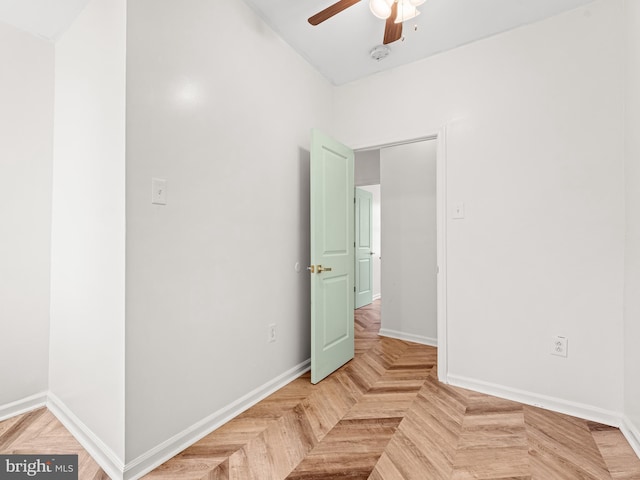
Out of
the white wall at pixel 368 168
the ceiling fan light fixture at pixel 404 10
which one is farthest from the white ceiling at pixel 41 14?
the white wall at pixel 368 168

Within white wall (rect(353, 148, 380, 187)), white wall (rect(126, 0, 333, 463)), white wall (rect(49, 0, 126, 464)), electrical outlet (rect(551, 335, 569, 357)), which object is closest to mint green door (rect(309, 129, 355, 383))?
Result: white wall (rect(126, 0, 333, 463))

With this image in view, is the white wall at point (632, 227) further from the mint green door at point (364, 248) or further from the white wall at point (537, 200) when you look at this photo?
the mint green door at point (364, 248)

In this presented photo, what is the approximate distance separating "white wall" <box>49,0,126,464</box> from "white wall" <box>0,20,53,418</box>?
8 centimetres

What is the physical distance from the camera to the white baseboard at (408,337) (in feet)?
11.3

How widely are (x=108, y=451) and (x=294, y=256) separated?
1598mm

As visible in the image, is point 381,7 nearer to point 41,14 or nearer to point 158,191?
point 158,191

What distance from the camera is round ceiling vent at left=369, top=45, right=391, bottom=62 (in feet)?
8.14

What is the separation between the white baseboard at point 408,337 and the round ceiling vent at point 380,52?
279cm

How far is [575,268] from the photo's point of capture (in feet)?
6.79

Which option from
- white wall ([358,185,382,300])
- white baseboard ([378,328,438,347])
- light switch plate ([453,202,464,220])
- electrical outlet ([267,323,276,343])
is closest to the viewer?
electrical outlet ([267,323,276,343])

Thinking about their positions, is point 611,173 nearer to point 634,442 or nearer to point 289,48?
point 634,442

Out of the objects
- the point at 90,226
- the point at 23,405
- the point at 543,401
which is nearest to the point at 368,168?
the point at 543,401

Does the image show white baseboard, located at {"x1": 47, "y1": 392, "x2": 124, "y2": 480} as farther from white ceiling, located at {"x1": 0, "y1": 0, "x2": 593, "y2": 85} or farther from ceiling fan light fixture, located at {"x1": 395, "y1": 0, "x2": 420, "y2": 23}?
ceiling fan light fixture, located at {"x1": 395, "y1": 0, "x2": 420, "y2": 23}

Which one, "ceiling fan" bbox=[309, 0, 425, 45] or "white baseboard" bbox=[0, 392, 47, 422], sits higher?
"ceiling fan" bbox=[309, 0, 425, 45]
